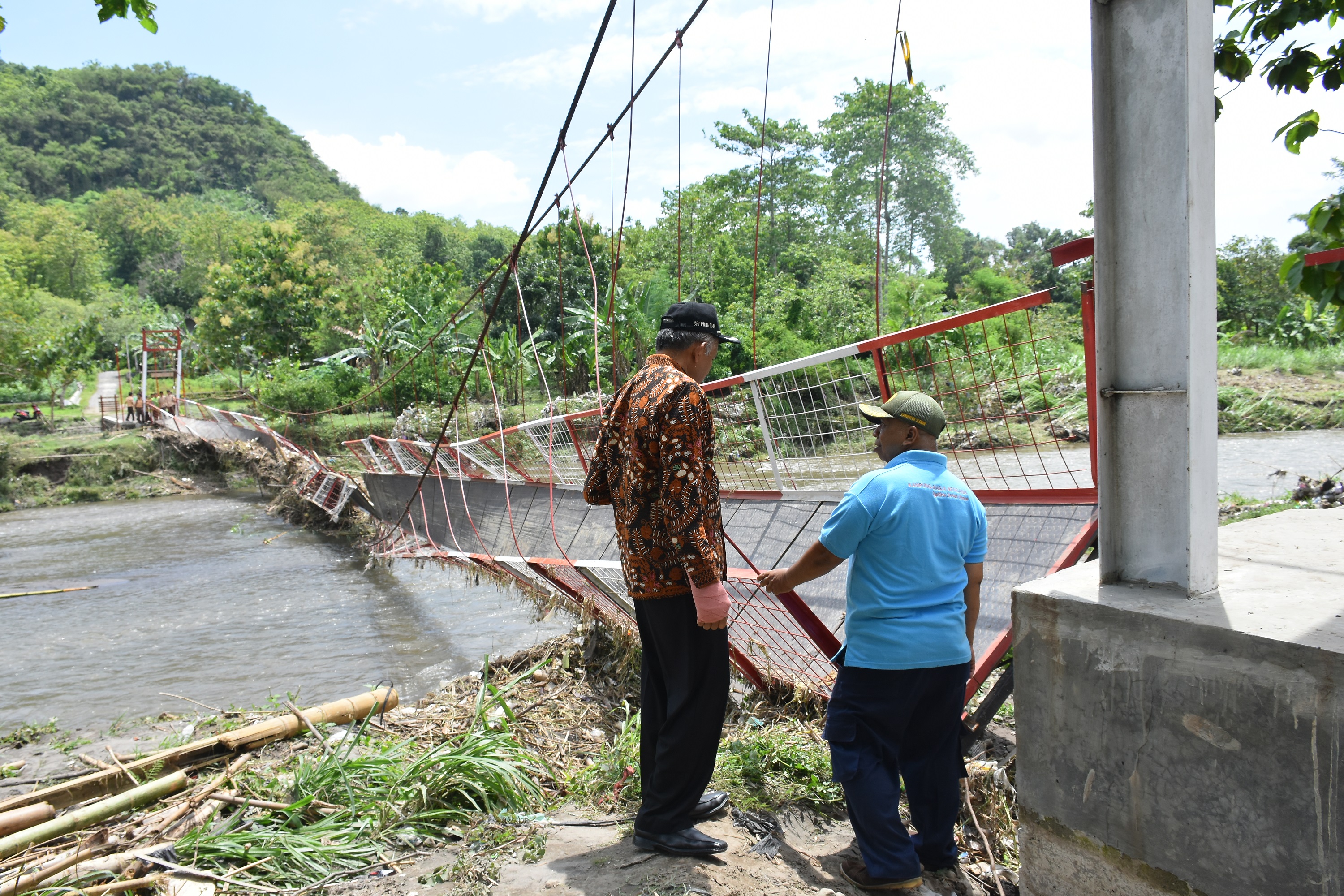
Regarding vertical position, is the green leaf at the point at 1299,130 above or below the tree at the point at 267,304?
below

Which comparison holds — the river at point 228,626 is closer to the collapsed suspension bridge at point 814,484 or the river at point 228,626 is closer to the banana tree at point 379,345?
the collapsed suspension bridge at point 814,484

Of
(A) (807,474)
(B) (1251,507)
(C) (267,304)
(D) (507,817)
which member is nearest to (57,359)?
(C) (267,304)

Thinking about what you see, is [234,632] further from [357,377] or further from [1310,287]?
[357,377]

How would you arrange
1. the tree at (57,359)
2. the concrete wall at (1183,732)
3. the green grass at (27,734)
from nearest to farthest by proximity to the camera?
the concrete wall at (1183,732)
the green grass at (27,734)
the tree at (57,359)

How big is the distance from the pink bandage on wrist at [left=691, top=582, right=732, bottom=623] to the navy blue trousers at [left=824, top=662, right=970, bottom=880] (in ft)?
1.44

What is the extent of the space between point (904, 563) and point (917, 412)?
448 mm

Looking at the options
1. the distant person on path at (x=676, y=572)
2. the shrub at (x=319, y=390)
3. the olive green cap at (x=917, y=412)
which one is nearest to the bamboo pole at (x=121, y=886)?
the distant person on path at (x=676, y=572)

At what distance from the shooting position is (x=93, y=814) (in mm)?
2672

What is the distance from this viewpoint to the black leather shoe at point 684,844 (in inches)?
84.7

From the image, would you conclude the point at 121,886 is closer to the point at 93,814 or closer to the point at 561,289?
the point at 93,814

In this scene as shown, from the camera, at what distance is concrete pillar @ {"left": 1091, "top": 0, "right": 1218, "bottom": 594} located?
5.30 feet

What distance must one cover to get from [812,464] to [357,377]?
22484 millimetres

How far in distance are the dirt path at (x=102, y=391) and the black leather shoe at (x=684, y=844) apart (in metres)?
34.3

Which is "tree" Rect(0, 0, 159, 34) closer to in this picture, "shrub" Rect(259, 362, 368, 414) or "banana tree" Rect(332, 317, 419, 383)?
"banana tree" Rect(332, 317, 419, 383)
